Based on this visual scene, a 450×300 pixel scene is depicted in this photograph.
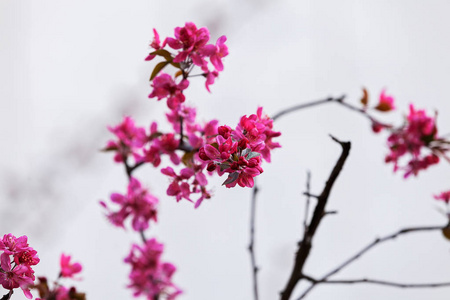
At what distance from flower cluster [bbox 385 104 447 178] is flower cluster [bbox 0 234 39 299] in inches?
41.5

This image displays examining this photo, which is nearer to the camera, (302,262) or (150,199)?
(302,262)

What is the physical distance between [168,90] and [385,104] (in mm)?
842

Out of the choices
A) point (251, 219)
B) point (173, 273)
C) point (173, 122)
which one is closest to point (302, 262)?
point (251, 219)

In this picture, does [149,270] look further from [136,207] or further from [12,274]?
[12,274]

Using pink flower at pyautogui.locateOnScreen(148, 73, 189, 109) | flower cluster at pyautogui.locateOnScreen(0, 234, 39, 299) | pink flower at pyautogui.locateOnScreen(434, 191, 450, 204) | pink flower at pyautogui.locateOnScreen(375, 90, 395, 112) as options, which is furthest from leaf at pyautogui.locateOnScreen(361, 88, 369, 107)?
flower cluster at pyautogui.locateOnScreen(0, 234, 39, 299)

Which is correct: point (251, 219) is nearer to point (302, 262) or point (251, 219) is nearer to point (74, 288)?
point (302, 262)

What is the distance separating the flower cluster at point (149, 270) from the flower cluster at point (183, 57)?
0.62 metres

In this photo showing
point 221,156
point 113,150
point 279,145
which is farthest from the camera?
point 113,150

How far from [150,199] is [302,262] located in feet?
1.60

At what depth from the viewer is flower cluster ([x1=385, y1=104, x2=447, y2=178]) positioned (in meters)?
1.29

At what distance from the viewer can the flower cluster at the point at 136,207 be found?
1262 mm

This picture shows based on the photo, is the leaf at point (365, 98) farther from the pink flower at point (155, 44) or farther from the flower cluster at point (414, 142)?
the pink flower at point (155, 44)

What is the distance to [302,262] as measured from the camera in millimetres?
961

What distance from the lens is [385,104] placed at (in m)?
1.44
